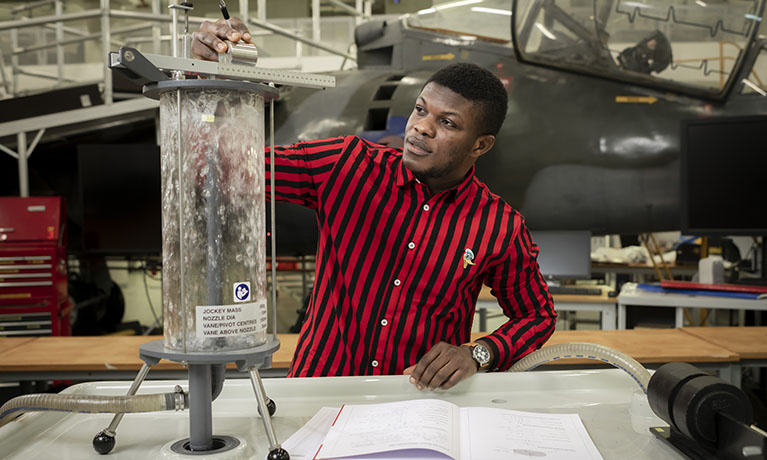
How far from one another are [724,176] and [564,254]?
0.91 metres

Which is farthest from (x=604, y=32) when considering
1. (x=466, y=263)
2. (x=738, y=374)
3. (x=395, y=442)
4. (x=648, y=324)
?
(x=395, y=442)

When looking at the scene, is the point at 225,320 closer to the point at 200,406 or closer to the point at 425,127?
the point at 200,406

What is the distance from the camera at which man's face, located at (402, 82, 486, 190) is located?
1.46 m

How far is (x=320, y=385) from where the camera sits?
3.41 ft

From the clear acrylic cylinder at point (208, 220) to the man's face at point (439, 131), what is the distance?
741mm

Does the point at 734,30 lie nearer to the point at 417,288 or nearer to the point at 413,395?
the point at 417,288

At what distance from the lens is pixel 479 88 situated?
1.48 m

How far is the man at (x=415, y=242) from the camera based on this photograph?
58.1 inches

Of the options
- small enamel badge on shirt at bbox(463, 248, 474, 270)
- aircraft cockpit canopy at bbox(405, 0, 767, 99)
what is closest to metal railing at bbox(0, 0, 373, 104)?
small enamel badge on shirt at bbox(463, 248, 474, 270)

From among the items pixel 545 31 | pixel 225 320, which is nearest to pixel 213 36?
pixel 225 320

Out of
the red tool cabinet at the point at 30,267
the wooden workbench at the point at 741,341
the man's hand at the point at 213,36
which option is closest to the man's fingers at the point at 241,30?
→ the man's hand at the point at 213,36

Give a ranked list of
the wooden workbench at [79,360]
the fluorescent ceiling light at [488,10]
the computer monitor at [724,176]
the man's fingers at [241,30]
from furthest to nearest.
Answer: the fluorescent ceiling light at [488,10], the computer monitor at [724,176], the wooden workbench at [79,360], the man's fingers at [241,30]

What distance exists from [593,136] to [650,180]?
36 cm

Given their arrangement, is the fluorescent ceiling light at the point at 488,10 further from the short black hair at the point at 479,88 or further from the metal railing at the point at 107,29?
the short black hair at the point at 479,88
